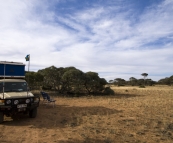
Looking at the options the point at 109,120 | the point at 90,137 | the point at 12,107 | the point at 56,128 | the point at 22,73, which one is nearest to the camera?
the point at 90,137

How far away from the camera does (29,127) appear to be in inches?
253

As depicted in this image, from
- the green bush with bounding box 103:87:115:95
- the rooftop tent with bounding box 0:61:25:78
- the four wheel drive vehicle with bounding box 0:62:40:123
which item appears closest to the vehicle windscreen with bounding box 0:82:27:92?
the four wheel drive vehicle with bounding box 0:62:40:123

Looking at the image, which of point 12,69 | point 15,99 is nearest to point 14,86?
point 15,99

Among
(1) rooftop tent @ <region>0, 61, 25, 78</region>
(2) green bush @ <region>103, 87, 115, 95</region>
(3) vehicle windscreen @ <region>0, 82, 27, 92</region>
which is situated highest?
(1) rooftop tent @ <region>0, 61, 25, 78</region>

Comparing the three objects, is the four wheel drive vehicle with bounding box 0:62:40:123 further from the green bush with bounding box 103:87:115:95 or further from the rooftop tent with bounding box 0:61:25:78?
the green bush with bounding box 103:87:115:95

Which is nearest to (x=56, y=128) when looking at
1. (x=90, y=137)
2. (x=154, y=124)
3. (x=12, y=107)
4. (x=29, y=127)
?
(x=29, y=127)

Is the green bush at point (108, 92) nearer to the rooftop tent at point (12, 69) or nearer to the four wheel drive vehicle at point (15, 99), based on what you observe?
the rooftop tent at point (12, 69)

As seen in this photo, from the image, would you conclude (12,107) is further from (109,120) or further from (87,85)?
(87,85)

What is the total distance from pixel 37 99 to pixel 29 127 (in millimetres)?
1700

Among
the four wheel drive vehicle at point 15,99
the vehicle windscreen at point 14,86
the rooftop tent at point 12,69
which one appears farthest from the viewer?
the rooftop tent at point 12,69

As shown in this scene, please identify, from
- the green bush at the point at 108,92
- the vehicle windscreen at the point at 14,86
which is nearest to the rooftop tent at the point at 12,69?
the vehicle windscreen at the point at 14,86

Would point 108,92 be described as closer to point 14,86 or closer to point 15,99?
point 14,86

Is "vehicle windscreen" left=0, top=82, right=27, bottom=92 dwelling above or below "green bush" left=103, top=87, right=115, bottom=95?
above

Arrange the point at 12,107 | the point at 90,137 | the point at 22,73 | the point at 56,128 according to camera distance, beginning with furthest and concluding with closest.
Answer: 1. the point at 22,73
2. the point at 12,107
3. the point at 56,128
4. the point at 90,137
